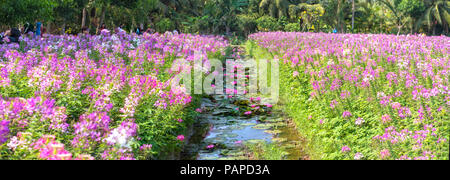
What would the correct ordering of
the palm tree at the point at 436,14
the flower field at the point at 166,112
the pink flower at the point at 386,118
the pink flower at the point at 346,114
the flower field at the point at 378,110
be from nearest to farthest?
the flower field at the point at 166,112 → the flower field at the point at 378,110 → the pink flower at the point at 386,118 → the pink flower at the point at 346,114 → the palm tree at the point at 436,14

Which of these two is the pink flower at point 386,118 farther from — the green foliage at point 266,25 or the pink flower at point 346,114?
the green foliage at point 266,25

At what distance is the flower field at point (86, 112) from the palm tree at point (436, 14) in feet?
180

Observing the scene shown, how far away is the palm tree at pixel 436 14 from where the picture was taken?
56.2 m

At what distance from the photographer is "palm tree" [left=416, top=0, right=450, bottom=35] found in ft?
184

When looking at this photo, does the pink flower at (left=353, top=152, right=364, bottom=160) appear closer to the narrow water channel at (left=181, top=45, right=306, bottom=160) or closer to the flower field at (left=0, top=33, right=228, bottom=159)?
the narrow water channel at (left=181, top=45, right=306, bottom=160)

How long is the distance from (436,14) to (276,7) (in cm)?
2071

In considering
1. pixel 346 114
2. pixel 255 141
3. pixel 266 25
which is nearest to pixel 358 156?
pixel 346 114

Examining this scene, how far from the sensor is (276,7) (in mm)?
52812

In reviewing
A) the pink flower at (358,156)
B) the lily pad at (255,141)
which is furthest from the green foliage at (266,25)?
the pink flower at (358,156)

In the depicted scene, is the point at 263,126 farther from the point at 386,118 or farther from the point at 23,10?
the point at 23,10

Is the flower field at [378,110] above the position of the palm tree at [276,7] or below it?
below

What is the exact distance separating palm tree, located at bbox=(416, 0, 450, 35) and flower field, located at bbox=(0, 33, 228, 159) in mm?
54886

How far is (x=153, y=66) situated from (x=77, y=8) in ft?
49.2
